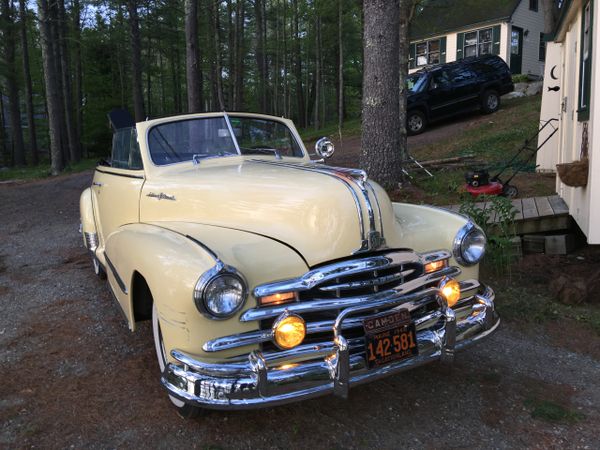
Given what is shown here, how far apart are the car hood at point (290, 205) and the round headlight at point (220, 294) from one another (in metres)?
0.29

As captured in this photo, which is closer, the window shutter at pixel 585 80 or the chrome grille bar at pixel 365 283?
the chrome grille bar at pixel 365 283

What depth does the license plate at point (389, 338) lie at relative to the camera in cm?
247

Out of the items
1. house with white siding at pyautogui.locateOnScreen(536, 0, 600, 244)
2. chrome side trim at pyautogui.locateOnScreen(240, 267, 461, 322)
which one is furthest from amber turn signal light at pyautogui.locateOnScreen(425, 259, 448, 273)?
house with white siding at pyautogui.locateOnScreen(536, 0, 600, 244)

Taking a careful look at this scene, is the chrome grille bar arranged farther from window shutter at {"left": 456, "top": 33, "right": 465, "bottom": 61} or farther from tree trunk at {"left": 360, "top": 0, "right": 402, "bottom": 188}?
window shutter at {"left": 456, "top": 33, "right": 465, "bottom": 61}

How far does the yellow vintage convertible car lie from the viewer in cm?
233

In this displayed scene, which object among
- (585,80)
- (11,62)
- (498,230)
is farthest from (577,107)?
(11,62)

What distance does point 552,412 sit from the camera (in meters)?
2.88

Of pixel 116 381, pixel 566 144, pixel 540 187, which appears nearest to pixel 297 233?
pixel 116 381

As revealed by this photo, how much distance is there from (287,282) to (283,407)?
930 mm

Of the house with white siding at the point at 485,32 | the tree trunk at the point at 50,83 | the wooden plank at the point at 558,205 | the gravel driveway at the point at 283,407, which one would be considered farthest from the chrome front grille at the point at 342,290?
the house with white siding at the point at 485,32

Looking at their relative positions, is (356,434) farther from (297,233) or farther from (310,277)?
(297,233)

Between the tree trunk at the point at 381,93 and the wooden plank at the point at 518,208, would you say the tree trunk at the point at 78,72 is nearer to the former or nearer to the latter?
the tree trunk at the point at 381,93

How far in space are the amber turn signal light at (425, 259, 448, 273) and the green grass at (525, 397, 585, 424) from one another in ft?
3.28

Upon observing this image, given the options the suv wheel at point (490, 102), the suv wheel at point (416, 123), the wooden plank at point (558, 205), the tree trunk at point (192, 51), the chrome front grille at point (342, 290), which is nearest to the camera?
the chrome front grille at point (342, 290)
